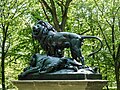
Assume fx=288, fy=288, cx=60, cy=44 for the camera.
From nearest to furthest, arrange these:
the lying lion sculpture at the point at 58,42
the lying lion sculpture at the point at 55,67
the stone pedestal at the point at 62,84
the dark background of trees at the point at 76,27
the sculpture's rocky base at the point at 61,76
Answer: the stone pedestal at the point at 62,84 < the sculpture's rocky base at the point at 61,76 < the lying lion sculpture at the point at 55,67 < the lying lion sculpture at the point at 58,42 < the dark background of trees at the point at 76,27

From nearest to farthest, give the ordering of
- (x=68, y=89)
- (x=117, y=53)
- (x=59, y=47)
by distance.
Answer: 1. (x=68, y=89)
2. (x=59, y=47)
3. (x=117, y=53)

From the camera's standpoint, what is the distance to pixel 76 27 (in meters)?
22.4

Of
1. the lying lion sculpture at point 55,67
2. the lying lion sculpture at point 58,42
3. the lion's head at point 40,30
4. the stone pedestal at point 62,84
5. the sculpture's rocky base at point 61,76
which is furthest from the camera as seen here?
the lion's head at point 40,30

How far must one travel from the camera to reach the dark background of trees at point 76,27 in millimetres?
19267

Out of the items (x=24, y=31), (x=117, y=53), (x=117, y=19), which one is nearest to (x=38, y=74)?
(x=117, y=53)

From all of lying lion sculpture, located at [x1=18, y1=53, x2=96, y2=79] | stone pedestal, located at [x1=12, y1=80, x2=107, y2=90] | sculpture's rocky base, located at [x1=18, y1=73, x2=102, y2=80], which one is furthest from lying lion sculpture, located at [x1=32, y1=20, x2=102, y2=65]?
stone pedestal, located at [x1=12, y1=80, x2=107, y2=90]

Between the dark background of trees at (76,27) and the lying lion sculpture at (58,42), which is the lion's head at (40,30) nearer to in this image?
the lying lion sculpture at (58,42)

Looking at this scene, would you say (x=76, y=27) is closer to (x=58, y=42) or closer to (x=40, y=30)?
(x=40, y=30)

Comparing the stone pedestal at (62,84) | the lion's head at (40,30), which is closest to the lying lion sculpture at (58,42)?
the lion's head at (40,30)

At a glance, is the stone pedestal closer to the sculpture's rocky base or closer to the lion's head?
the sculpture's rocky base

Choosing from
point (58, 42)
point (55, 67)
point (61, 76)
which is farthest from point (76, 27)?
point (61, 76)

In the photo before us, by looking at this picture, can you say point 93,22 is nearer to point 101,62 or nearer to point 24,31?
point 101,62

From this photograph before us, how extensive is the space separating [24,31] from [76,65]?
16737 millimetres

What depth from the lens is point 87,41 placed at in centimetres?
2133
